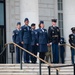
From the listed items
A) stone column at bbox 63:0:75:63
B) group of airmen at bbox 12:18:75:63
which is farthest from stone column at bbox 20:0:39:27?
group of airmen at bbox 12:18:75:63

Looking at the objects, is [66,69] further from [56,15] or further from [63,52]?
[56,15]

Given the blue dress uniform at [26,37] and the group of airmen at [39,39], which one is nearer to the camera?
the group of airmen at [39,39]

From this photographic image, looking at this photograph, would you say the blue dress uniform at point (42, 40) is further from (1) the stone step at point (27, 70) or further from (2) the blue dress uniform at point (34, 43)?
(1) the stone step at point (27, 70)

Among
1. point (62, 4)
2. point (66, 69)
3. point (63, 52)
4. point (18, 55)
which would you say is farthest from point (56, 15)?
point (66, 69)

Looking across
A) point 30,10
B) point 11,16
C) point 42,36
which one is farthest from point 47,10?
point 42,36

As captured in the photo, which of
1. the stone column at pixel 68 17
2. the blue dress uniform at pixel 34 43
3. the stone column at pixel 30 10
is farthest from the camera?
the stone column at pixel 68 17

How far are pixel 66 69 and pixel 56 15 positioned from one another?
7714 mm

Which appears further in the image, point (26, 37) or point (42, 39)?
point (26, 37)

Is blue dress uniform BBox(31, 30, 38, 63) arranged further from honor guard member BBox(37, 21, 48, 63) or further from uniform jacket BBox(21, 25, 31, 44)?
honor guard member BBox(37, 21, 48, 63)

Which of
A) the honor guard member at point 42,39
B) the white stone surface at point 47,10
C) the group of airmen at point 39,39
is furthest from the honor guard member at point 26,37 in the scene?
the white stone surface at point 47,10

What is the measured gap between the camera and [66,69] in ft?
56.6

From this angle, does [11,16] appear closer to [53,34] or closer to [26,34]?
[26,34]

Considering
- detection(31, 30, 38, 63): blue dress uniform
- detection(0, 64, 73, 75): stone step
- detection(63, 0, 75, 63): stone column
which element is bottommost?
detection(0, 64, 73, 75): stone step

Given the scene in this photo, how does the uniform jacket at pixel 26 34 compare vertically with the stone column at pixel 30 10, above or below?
below
